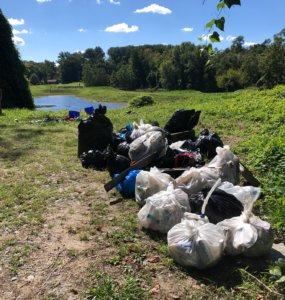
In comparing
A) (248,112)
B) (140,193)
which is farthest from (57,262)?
(248,112)

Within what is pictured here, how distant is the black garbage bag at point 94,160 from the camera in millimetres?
5920

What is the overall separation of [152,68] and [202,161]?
77.7 m

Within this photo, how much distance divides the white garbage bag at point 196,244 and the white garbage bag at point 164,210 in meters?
0.43

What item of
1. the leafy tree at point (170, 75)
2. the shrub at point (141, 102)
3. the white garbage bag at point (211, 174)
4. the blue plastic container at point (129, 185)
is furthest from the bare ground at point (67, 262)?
the leafy tree at point (170, 75)

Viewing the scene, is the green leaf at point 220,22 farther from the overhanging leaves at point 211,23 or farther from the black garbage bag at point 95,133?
the black garbage bag at point 95,133

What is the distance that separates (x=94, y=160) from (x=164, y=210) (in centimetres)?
263

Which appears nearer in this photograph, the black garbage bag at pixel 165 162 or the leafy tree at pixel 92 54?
the black garbage bag at pixel 165 162

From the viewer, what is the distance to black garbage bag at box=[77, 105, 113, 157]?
6375 mm

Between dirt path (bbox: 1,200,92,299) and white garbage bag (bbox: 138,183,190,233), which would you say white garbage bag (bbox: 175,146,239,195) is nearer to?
white garbage bag (bbox: 138,183,190,233)

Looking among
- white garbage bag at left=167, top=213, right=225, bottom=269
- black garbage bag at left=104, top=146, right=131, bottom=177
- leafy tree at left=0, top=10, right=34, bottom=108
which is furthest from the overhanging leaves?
leafy tree at left=0, top=10, right=34, bottom=108

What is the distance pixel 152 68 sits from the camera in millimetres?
80812

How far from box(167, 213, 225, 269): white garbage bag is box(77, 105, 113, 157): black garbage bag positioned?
353 cm

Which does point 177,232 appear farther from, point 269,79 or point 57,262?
point 269,79

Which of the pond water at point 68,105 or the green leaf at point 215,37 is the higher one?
the green leaf at point 215,37
